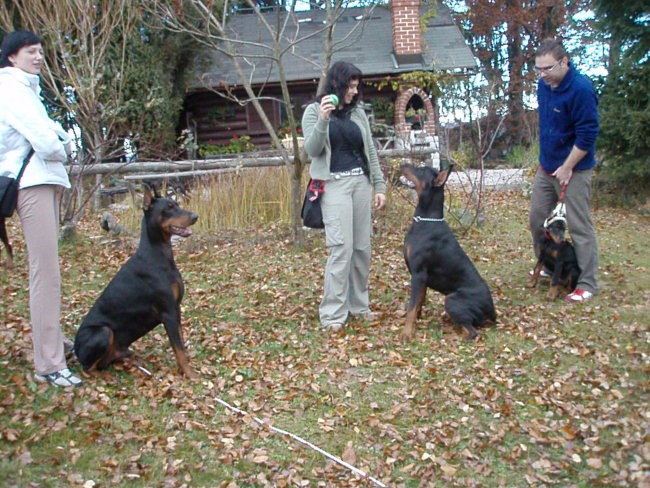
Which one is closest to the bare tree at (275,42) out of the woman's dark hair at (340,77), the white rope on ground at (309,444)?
the woman's dark hair at (340,77)

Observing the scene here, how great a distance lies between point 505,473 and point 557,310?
2.65 m

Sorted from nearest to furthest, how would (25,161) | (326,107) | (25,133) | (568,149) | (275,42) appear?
(25,133)
(25,161)
(326,107)
(568,149)
(275,42)

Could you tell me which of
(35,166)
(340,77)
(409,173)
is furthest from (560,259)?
(35,166)

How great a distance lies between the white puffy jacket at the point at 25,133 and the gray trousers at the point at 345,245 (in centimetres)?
222

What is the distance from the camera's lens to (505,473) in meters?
3.57

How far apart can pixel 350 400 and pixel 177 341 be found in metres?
1.30

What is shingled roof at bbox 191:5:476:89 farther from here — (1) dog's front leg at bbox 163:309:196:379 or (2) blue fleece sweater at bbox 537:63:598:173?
(1) dog's front leg at bbox 163:309:196:379

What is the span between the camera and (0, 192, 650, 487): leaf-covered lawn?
141 inches

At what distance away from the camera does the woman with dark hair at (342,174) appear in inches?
206

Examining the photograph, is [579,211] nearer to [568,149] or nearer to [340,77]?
[568,149]

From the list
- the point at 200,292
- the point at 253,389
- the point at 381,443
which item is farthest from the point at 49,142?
the point at 200,292

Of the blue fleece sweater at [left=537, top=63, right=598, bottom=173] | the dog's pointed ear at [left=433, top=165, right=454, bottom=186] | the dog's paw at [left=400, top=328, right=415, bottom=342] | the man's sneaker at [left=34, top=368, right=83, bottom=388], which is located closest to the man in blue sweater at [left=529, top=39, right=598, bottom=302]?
the blue fleece sweater at [left=537, top=63, right=598, bottom=173]

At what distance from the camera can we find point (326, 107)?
488cm

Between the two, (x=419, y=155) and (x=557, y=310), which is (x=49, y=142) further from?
(x=419, y=155)
